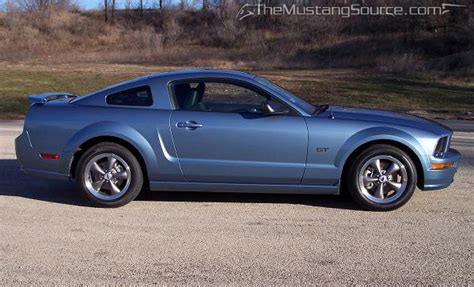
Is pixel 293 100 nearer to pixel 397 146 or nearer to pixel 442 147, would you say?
pixel 397 146

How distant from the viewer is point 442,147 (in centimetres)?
613

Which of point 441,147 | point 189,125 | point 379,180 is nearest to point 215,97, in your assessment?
point 189,125

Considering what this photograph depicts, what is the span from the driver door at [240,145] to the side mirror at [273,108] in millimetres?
41

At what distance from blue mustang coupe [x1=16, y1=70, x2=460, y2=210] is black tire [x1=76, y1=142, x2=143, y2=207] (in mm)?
10

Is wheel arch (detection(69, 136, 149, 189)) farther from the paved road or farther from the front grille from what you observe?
the front grille

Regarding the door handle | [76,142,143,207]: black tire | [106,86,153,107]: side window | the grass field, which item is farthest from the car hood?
the grass field

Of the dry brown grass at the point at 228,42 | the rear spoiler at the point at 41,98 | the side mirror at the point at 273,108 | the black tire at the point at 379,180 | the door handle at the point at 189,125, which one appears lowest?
the black tire at the point at 379,180

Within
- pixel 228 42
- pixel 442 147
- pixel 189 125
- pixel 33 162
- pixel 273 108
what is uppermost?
pixel 228 42

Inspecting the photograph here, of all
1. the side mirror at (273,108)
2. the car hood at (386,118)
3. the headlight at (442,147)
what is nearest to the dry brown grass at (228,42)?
the car hood at (386,118)

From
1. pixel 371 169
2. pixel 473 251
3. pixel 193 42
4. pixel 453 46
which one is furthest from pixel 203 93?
pixel 193 42

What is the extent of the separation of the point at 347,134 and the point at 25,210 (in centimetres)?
336

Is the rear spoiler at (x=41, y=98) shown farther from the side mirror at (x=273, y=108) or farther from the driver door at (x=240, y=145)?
the side mirror at (x=273, y=108)

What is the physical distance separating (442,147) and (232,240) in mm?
2499

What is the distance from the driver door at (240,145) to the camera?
598 cm
